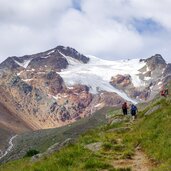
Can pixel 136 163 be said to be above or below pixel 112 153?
below

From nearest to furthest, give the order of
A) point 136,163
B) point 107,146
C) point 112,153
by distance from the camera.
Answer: point 136,163
point 112,153
point 107,146

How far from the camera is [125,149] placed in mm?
30969

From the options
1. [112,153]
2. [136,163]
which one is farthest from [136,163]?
[112,153]

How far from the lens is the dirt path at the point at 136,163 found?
24891 mm

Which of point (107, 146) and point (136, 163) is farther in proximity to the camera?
point (107, 146)

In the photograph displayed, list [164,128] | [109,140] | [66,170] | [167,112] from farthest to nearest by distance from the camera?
[167,112], [109,140], [164,128], [66,170]

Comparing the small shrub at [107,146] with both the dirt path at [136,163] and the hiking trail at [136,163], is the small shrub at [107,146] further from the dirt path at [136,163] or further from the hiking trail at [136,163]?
the dirt path at [136,163]

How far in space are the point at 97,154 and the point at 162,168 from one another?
23.4 feet

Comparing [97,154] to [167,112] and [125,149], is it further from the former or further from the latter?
[167,112]

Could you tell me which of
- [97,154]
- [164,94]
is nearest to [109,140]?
[97,154]

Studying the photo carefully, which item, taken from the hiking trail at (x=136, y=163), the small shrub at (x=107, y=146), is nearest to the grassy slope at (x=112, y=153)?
the small shrub at (x=107, y=146)

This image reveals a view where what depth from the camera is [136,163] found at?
26.3 metres

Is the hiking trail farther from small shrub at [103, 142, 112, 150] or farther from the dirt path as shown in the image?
small shrub at [103, 142, 112, 150]

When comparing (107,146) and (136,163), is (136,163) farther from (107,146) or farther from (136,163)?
(107,146)
